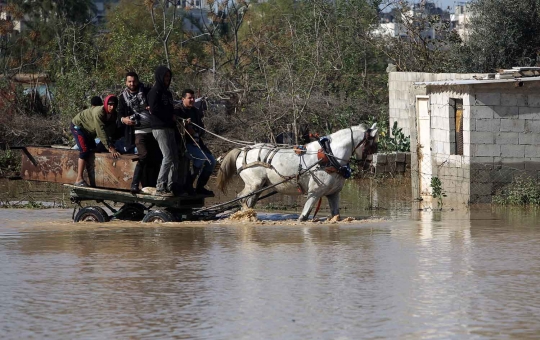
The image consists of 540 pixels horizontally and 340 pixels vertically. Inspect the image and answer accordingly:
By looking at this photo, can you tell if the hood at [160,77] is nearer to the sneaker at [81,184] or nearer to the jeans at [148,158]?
the jeans at [148,158]

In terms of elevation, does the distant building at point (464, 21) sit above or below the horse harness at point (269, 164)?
above

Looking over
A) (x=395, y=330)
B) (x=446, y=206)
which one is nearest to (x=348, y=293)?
(x=395, y=330)

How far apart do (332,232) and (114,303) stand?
5.25m

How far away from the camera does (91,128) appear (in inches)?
578

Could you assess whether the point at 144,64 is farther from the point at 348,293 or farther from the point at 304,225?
the point at 348,293

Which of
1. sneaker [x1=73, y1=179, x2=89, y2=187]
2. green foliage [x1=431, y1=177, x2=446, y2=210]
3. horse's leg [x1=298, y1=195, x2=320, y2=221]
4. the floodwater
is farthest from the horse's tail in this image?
green foliage [x1=431, y1=177, x2=446, y2=210]

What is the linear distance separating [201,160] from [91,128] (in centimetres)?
166

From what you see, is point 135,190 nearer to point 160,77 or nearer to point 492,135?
point 160,77

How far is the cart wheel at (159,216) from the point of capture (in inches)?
→ 577

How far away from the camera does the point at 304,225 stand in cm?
1492

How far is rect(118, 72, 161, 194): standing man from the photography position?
14430 mm

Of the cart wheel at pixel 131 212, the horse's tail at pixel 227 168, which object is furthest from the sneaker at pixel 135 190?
the horse's tail at pixel 227 168

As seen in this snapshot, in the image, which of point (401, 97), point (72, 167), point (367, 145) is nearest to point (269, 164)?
point (367, 145)

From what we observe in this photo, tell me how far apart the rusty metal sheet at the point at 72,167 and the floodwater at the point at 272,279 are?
668 millimetres
